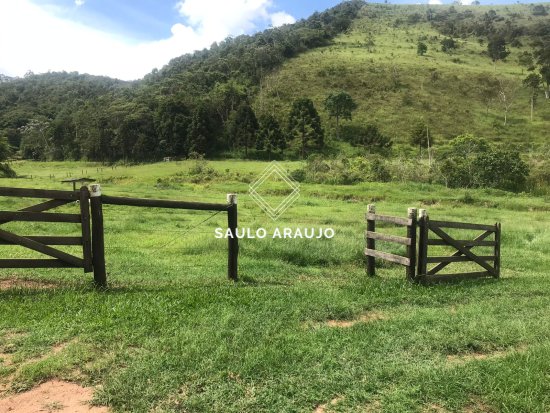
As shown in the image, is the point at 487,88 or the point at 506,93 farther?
the point at 487,88

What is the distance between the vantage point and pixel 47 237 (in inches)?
287

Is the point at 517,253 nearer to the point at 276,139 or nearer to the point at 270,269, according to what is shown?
the point at 270,269

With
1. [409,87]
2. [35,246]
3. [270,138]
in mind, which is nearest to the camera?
[35,246]

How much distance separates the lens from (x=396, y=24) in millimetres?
152625

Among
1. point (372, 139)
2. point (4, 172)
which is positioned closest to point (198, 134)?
point (372, 139)

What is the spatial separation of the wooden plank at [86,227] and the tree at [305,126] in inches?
2513

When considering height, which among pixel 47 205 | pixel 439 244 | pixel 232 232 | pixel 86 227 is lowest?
pixel 439 244

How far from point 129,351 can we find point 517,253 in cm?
1604

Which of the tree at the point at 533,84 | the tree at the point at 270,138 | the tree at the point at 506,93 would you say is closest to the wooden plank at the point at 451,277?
the tree at the point at 270,138

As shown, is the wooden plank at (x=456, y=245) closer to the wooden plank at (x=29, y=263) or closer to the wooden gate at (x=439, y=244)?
the wooden gate at (x=439, y=244)

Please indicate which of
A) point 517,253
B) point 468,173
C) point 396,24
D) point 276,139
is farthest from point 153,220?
point 396,24

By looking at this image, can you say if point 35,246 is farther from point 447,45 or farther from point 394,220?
point 447,45

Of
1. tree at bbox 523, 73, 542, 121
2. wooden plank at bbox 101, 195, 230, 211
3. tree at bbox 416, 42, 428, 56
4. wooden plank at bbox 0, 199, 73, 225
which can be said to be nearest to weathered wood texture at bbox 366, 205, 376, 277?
wooden plank at bbox 101, 195, 230, 211

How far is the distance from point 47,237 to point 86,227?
0.67m
